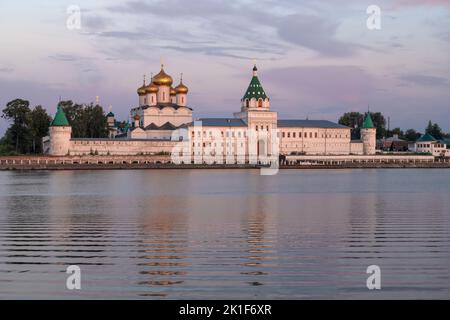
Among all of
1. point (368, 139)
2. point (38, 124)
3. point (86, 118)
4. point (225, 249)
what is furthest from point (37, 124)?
point (225, 249)

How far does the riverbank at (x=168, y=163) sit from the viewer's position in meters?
50.8

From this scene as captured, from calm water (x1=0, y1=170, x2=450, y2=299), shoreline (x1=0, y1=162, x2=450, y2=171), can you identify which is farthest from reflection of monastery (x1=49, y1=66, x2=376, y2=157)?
calm water (x1=0, y1=170, x2=450, y2=299)

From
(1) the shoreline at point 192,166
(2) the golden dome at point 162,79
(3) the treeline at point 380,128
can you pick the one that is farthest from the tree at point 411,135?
(2) the golden dome at point 162,79

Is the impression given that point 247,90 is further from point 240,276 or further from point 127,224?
point 240,276

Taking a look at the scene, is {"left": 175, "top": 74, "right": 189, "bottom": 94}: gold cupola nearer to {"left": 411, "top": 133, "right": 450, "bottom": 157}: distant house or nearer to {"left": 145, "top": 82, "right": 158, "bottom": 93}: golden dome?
{"left": 145, "top": 82, "right": 158, "bottom": 93}: golden dome

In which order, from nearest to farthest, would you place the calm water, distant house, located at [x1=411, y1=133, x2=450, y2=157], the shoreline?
the calm water → the shoreline → distant house, located at [x1=411, y1=133, x2=450, y2=157]

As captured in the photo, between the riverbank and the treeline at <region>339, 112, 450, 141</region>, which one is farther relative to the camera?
the treeline at <region>339, 112, 450, 141</region>

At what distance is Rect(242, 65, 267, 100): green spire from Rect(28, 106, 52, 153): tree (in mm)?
16395

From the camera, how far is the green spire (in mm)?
60884

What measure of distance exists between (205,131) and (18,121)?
555 inches

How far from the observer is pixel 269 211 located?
1805cm

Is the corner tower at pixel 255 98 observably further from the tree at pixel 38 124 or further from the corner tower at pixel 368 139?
the tree at pixel 38 124

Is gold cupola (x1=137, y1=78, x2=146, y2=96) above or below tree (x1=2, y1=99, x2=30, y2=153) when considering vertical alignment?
above
